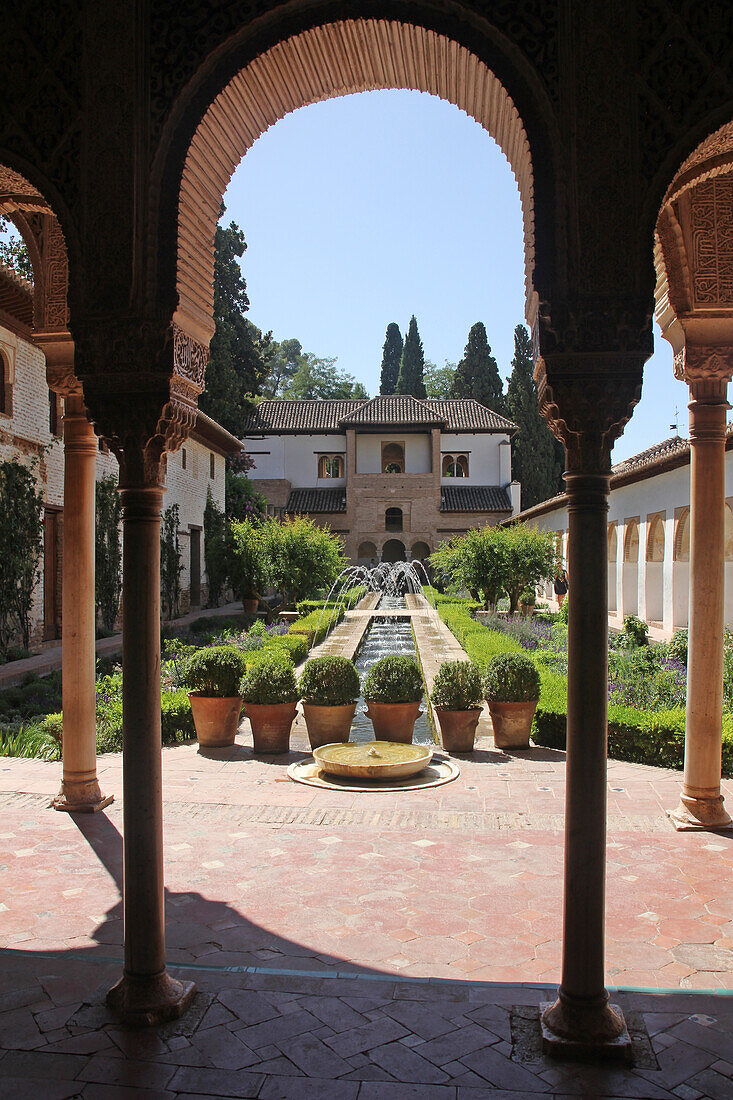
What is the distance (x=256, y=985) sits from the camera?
11.2 ft

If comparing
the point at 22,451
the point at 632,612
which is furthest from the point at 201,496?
the point at 632,612

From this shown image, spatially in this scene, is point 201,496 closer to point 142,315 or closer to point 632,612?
point 632,612

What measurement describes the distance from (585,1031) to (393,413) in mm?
40677

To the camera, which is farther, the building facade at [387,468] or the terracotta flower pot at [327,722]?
the building facade at [387,468]

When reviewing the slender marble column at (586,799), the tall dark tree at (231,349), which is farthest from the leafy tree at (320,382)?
the slender marble column at (586,799)

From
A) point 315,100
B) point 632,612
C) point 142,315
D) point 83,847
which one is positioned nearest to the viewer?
point 142,315

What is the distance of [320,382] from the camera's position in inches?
2383

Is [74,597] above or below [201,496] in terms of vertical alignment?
below

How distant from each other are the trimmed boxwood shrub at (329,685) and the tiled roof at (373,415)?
34873 millimetres

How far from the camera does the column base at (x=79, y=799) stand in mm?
5746

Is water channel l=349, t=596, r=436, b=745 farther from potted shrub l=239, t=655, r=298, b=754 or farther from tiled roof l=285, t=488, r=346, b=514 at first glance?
tiled roof l=285, t=488, r=346, b=514

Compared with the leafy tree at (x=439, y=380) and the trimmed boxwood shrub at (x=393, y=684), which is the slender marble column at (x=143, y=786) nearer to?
the trimmed boxwood shrub at (x=393, y=684)

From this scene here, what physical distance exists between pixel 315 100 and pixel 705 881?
4469mm

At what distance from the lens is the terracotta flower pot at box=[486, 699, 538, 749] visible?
7684 millimetres
